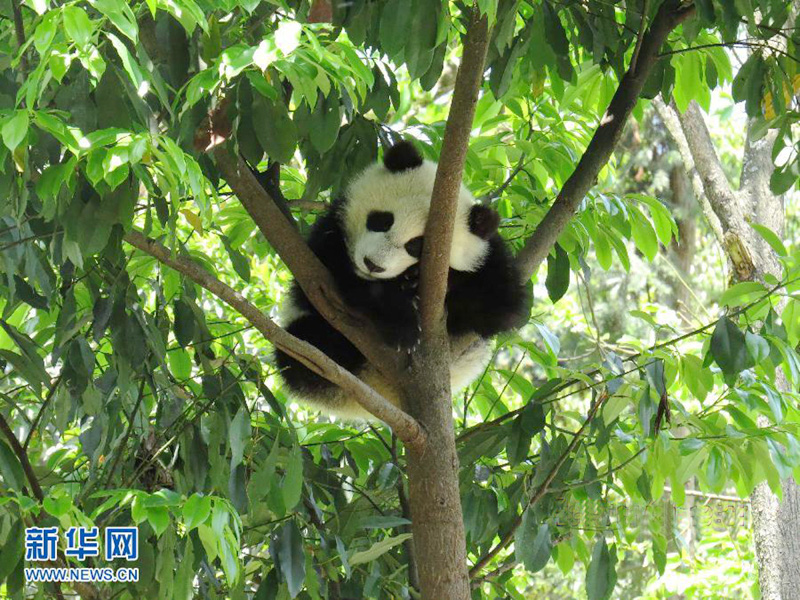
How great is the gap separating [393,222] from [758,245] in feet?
7.26

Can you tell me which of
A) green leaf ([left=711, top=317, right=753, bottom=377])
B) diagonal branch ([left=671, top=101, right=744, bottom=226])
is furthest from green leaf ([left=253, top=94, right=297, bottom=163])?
diagonal branch ([left=671, top=101, right=744, bottom=226])

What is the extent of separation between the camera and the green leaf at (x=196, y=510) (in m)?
1.74

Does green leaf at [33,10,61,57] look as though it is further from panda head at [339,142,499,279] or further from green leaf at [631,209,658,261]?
green leaf at [631,209,658,261]

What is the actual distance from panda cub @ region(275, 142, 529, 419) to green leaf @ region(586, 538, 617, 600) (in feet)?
2.66

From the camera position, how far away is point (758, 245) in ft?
14.8

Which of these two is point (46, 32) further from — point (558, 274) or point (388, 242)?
point (558, 274)

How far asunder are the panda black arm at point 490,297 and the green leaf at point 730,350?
721 millimetres

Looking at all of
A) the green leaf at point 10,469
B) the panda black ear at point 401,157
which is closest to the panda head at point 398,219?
the panda black ear at point 401,157

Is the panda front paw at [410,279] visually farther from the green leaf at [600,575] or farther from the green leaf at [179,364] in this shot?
the green leaf at [600,575]

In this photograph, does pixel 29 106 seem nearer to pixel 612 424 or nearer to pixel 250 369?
pixel 250 369

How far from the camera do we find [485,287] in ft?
10.2

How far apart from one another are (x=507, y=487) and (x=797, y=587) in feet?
7.07

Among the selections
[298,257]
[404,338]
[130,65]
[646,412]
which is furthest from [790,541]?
[130,65]

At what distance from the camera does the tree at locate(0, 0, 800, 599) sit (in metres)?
1.73
